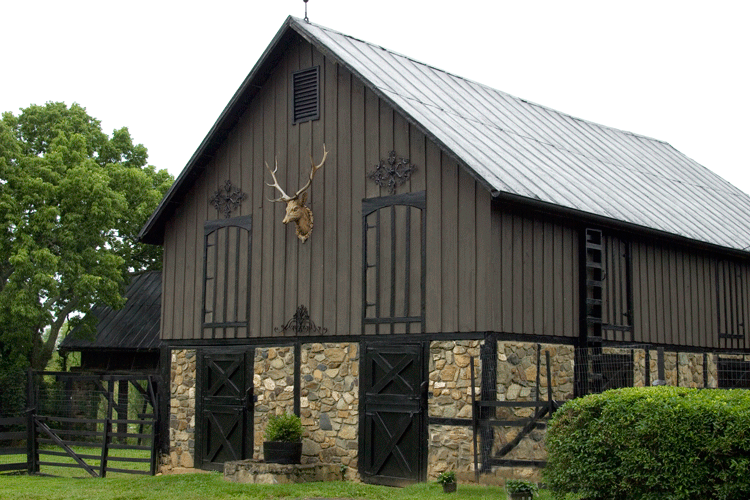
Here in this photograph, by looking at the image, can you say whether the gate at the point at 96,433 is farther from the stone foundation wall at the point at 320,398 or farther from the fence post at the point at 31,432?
the stone foundation wall at the point at 320,398

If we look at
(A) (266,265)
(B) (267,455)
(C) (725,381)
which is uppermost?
(A) (266,265)

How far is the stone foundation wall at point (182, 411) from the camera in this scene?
1912 cm

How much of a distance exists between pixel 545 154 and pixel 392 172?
3.83 m

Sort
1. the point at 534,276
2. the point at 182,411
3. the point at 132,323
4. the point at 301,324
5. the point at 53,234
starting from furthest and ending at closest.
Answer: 1. the point at 132,323
2. the point at 53,234
3. the point at 182,411
4. the point at 301,324
5. the point at 534,276

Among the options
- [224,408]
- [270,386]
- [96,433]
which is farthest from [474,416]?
[96,433]

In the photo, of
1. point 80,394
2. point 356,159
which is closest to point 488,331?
point 356,159

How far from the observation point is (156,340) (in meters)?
25.2

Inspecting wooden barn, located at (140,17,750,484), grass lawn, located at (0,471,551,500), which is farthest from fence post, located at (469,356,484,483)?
grass lawn, located at (0,471,551,500)

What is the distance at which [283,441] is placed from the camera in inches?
625

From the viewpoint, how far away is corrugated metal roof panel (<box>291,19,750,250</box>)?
1574cm

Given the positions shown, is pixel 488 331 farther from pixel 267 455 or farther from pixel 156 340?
pixel 156 340

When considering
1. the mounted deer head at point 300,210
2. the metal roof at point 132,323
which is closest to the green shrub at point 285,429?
the mounted deer head at point 300,210

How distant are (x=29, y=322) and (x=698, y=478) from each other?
1851 cm

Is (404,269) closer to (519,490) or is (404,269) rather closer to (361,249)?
(361,249)
